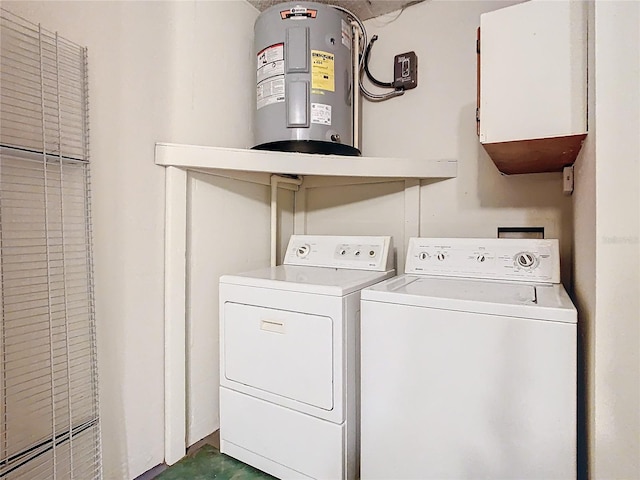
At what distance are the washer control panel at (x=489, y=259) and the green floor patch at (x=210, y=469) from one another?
1.17 metres

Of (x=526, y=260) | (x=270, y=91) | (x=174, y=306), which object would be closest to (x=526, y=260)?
(x=526, y=260)

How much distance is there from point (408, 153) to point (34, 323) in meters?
1.85

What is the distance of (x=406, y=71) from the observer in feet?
6.69

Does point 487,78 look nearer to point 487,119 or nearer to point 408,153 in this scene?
point 487,119

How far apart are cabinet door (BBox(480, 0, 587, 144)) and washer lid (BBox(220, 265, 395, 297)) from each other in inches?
29.2

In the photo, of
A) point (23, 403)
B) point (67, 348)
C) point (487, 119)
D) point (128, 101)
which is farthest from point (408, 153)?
point (23, 403)

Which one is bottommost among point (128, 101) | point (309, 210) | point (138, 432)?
point (138, 432)

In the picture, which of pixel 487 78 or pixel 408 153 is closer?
pixel 487 78

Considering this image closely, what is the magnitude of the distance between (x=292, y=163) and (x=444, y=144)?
859 millimetres

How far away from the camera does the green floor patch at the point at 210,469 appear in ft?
5.07

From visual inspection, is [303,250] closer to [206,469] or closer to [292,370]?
[292,370]

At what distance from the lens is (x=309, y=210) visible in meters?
2.46

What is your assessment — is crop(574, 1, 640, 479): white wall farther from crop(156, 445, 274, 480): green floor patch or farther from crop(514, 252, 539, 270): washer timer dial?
crop(156, 445, 274, 480): green floor patch

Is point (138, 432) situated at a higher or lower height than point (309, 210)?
lower
